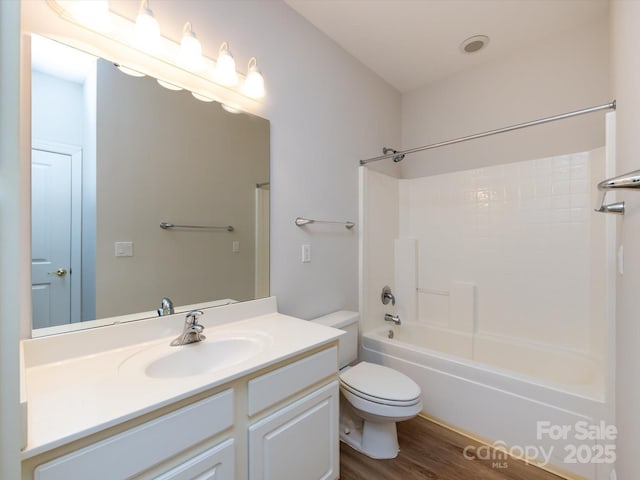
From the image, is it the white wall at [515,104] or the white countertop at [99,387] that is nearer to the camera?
the white countertop at [99,387]

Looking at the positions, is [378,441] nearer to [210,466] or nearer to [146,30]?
[210,466]

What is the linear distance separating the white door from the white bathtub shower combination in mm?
1813

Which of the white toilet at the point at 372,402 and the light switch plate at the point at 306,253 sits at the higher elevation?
the light switch plate at the point at 306,253

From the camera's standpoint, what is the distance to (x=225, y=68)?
4.70 feet

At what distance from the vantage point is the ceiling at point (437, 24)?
1.82 m

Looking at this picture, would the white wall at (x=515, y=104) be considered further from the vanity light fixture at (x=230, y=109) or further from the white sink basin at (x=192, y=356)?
the white sink basin at (x=192, y=356)

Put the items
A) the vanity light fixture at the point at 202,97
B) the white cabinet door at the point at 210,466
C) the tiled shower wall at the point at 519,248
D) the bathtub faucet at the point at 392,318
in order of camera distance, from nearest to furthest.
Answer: the white cabinet door at the point at 210,466, the vanity light fixture at the point at 202,97, the tiled shower wall at the point at 519,248, the bathtub faucet at the point at 392,318

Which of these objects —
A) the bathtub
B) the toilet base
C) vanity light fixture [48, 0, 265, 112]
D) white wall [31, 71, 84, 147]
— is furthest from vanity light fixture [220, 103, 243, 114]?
the toilet base

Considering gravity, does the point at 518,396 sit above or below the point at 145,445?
below

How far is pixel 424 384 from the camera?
6.48ft

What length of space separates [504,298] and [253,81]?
91.9 inches

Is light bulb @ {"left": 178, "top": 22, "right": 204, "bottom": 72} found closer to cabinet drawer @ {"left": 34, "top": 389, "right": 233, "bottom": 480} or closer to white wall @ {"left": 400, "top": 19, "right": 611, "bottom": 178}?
cabinet drawer @ {"left": 34, "top": 389, "right": 233, "bottom": 480}

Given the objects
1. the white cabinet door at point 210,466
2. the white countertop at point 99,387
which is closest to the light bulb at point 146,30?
the white countertop at point 99,387

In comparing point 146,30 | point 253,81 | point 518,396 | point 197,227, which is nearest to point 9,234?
point 197,227
